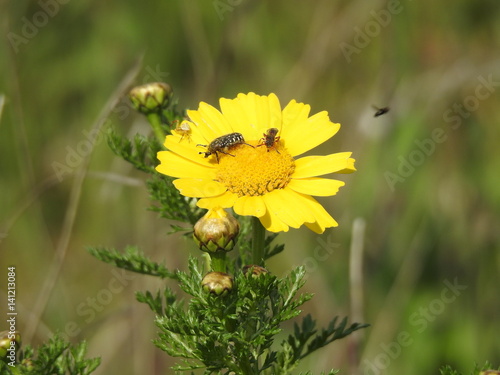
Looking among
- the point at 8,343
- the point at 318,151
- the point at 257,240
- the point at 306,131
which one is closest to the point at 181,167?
the point at 257,240

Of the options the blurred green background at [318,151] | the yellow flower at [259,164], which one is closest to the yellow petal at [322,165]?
the yellow flower at [259,164]

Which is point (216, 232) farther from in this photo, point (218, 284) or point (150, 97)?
point (150, 97)

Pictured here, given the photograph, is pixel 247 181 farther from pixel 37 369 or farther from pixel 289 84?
pixel 289 84

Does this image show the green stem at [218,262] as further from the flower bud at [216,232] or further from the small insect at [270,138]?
the small insect at [270,138]

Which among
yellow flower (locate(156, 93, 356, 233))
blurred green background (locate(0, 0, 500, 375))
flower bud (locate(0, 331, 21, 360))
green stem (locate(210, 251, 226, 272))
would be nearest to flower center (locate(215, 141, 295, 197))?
yellow flower (locate(156, 93, 356, 233))

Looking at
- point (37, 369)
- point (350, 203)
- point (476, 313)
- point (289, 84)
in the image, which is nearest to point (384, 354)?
point (476, 313)

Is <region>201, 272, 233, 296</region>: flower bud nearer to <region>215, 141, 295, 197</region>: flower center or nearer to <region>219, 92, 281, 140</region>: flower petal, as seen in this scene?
<region>215, 141, 295, 197</region>: flower center
